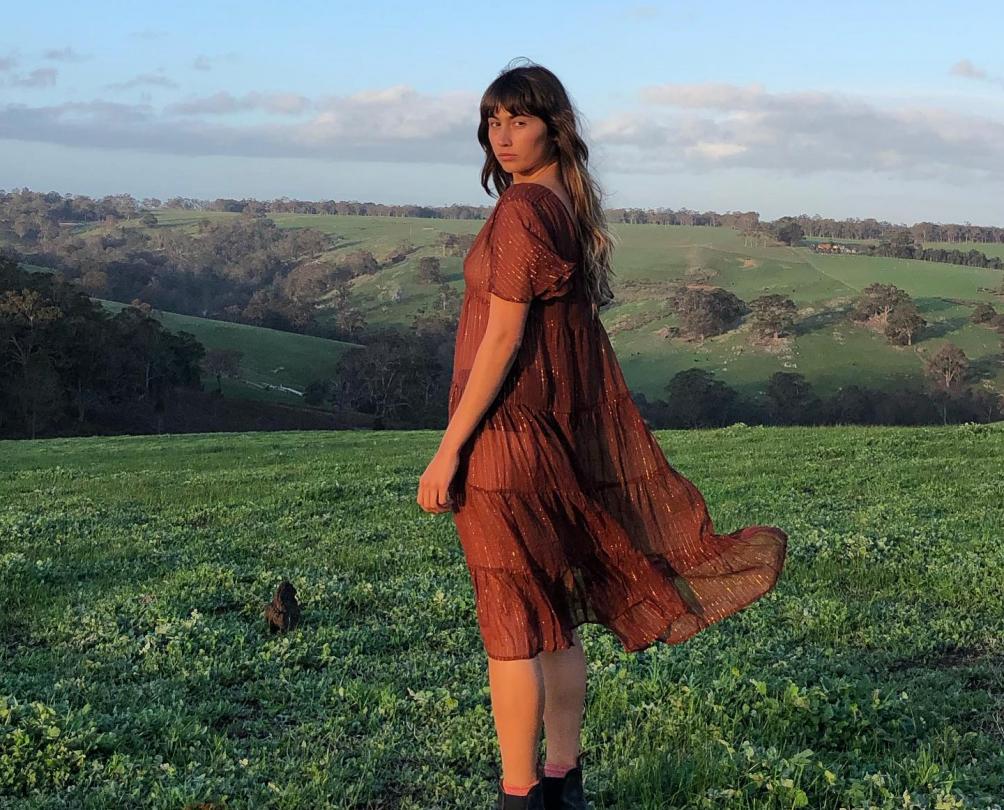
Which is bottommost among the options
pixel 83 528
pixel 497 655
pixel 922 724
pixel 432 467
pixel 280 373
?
pixel 280 373

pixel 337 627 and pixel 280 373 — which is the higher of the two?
pixel 337 627

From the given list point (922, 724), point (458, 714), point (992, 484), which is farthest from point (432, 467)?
point (992, 484)

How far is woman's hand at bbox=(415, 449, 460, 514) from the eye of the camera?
3.06m

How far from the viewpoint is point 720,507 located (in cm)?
1012

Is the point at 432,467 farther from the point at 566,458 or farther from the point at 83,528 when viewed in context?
the point at 83,528

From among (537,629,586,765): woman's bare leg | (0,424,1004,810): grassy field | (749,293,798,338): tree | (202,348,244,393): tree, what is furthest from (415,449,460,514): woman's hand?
(749,293,798,338): tree

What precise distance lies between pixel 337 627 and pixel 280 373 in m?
73.1

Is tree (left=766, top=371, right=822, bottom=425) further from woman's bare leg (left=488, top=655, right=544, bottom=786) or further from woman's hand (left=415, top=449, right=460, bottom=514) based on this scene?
woman's hand (left=415, top=449, right=460, bottom=514)

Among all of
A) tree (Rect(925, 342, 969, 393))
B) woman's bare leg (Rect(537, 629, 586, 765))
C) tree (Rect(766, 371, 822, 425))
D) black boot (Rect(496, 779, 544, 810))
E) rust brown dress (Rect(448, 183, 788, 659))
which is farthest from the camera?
tree (Rect(925, 342, 969, 393))

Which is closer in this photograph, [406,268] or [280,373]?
[280,373]

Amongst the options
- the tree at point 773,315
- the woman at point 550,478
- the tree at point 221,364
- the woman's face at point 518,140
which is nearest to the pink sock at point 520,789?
the woman at point 550,478

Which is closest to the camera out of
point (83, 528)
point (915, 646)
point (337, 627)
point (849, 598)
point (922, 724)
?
point (922, 724)

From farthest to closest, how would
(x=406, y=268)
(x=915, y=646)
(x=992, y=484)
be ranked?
(x=406, y=268)
(x=992, y=484)
(x=915, y=646)

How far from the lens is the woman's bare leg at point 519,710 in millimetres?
3141
